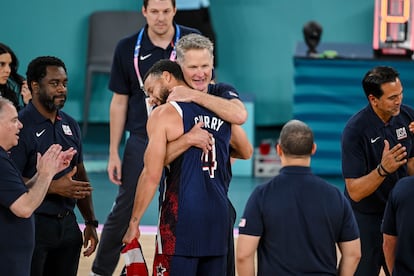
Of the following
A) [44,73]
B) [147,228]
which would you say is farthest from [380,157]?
[147,228]

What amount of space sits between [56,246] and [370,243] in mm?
2178

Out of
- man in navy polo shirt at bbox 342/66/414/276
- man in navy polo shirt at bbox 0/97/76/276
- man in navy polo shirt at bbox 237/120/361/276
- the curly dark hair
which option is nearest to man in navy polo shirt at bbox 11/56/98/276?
man in navy polo shirt at bbox 0/97/76/276

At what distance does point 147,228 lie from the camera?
31.9 feet

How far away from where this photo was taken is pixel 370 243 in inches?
258

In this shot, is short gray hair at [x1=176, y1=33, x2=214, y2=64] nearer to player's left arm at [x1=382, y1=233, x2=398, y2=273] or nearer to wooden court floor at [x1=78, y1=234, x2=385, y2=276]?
player's left arm at [x1=382, y1=233, x2=398, y2=273]

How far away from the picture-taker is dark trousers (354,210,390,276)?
6.56 metres

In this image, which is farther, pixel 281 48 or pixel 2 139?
pixel 281 48

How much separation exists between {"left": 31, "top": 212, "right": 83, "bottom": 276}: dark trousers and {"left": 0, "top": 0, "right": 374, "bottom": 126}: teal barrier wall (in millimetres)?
8522

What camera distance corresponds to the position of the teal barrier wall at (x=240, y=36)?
14234 mm

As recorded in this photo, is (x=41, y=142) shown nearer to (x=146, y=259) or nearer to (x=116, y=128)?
(x=116, y=128)

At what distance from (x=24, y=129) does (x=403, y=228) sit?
2340 millimetres

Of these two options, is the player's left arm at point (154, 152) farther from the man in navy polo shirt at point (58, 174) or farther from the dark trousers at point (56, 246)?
the dark trousers at point (56, 246)

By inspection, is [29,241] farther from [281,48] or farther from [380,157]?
[281,48]

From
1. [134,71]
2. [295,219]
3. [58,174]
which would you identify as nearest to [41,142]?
[58,174]
